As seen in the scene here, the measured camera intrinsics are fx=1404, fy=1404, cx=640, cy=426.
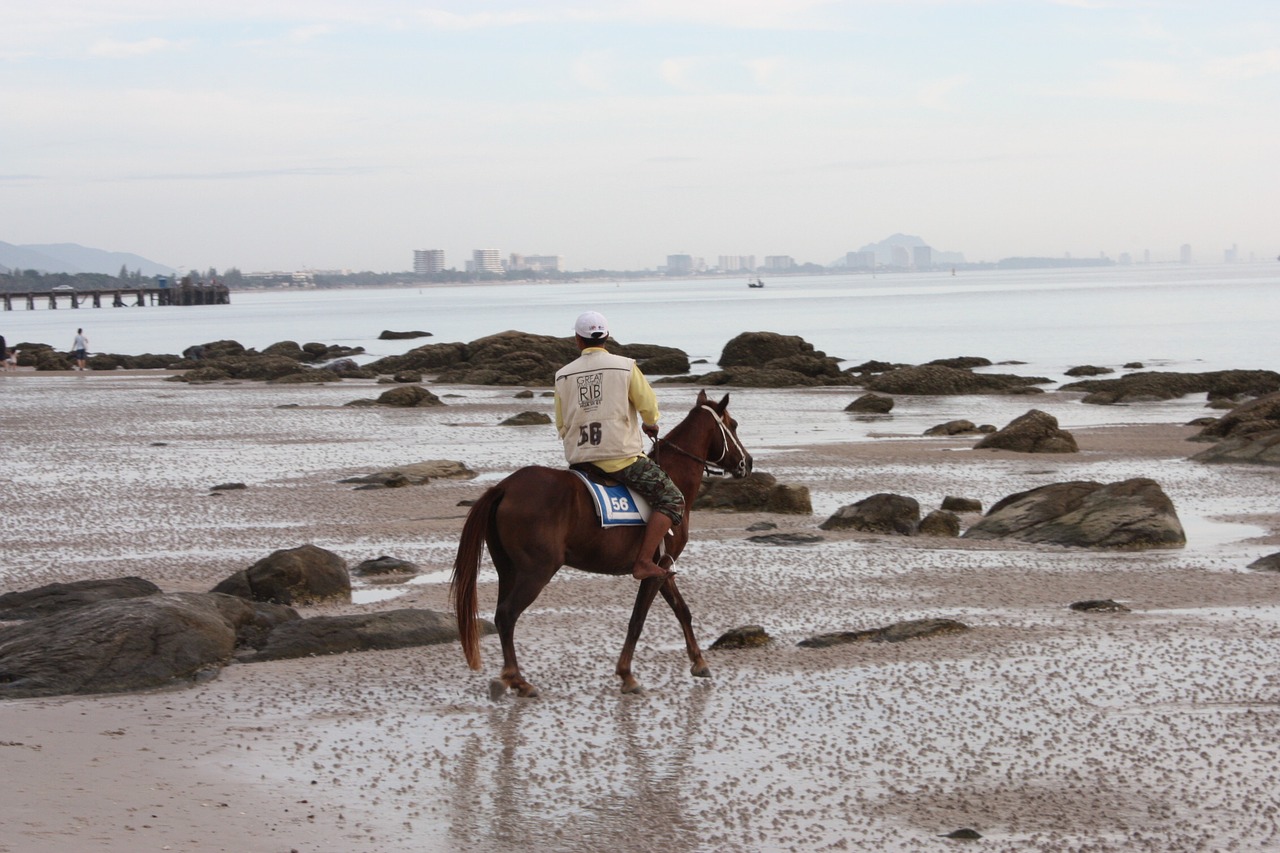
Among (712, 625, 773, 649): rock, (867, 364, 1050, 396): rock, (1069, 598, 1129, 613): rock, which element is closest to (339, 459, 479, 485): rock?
(712, 625, 773, 649): rock

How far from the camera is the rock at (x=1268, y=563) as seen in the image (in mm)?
13180

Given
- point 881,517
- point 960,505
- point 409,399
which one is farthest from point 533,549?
point 409,399

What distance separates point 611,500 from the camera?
8.99 meters

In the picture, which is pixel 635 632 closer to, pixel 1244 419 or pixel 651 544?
pixel 651 544

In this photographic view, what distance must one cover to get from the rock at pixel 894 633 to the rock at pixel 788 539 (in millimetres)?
4258

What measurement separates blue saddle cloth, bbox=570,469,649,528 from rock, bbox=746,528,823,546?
6.20 m

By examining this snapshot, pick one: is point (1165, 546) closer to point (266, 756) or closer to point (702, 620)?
point (702, 620)

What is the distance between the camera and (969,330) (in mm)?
95000

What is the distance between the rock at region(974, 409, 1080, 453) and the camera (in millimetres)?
24141

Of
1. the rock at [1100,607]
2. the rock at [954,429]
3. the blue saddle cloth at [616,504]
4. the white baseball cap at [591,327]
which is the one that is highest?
the white baseball cap at [591,327]

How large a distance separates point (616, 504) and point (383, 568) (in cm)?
523

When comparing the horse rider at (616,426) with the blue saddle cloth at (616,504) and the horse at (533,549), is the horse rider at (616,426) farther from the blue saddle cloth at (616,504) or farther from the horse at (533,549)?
the horse at (533,549)

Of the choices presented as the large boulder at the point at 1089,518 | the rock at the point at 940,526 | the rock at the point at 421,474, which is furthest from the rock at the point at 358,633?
the rock at the point at 421,474

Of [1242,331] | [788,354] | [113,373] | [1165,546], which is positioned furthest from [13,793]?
[1242,331]
